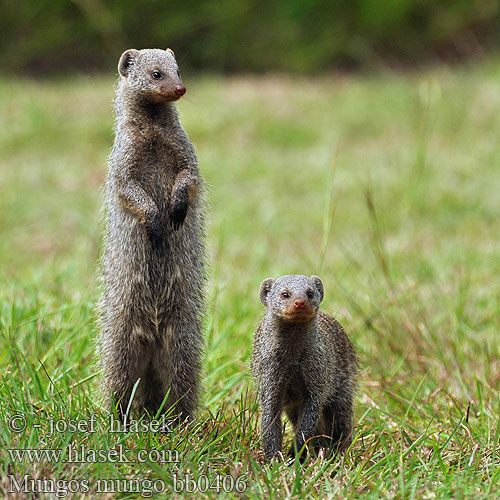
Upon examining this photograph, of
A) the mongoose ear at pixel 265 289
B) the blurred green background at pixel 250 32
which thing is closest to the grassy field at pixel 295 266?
the mongoose ear at pixel 265 289

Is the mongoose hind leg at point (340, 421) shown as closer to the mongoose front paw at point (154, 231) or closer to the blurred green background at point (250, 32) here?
the mongoose front paw at point (154, 231)

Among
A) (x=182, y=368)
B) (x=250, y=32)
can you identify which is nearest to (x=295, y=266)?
(x=182, y=368)

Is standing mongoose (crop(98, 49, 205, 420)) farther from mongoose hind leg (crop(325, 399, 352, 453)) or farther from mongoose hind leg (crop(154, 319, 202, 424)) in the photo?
mongoose hind leg (crop(325, 399, 352, 453))

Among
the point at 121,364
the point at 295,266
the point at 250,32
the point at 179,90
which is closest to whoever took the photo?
the point at 179,90

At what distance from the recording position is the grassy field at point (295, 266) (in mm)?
2514

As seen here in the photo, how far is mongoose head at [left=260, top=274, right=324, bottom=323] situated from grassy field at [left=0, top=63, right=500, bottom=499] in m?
0.38

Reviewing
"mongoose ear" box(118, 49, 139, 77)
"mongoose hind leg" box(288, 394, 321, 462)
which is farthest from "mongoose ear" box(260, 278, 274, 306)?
"mongoose ear" box(118, 49, 139, 77)

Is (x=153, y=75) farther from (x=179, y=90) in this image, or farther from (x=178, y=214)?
(x=178, y=214)

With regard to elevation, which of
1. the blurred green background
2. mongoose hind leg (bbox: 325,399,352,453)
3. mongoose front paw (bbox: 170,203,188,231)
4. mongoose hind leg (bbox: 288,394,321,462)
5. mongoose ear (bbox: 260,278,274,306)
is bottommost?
mongoose hind leg (bbox: 325,399,352,453)

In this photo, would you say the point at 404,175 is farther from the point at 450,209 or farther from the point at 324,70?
the point at 324,70

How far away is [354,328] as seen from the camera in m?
4.06

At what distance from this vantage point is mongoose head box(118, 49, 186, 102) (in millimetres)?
2643

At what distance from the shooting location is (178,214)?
268cm

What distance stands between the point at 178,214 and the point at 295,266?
10.1 feet
